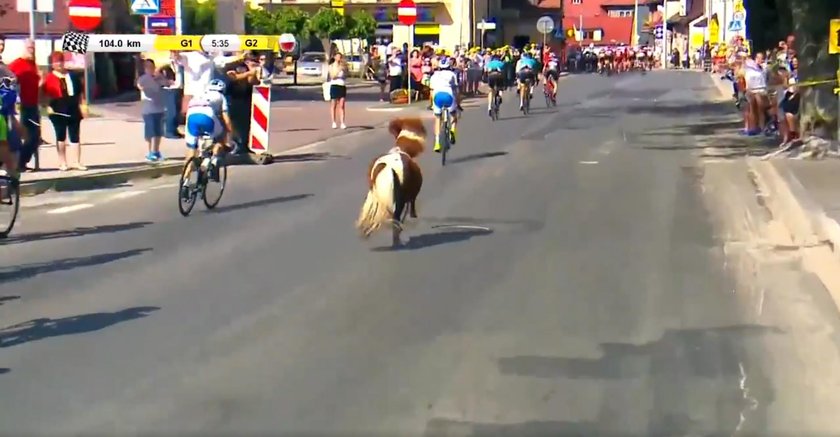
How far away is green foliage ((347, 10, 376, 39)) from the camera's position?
7075 cm

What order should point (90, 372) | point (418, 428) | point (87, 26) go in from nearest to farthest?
point (418, 428)
point (90, 372)
point (87, 26)

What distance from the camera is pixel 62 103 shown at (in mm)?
17875

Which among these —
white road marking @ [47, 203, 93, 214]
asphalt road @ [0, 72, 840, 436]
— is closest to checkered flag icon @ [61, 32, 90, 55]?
asphalt road @ [0, 72, 840, 436]

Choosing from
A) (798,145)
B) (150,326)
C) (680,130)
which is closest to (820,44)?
(798,145)

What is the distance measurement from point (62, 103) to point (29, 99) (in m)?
0.46

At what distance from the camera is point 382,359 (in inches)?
303

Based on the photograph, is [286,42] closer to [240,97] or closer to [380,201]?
[240,97]

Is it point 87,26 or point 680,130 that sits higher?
point 87,26

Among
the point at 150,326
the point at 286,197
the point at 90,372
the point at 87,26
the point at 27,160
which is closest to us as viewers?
the point at 90,372

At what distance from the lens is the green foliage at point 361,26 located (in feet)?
232

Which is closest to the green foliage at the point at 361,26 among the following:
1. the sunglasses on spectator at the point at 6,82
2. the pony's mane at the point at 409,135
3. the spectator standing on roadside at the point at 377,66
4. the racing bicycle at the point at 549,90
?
the spectator standing on roadside at the point at 377,66

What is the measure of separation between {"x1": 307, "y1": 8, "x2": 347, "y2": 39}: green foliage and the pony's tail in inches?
2264

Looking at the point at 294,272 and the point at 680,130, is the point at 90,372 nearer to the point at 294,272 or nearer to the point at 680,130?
the point at 294,272

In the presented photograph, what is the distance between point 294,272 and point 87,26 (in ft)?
36.6
